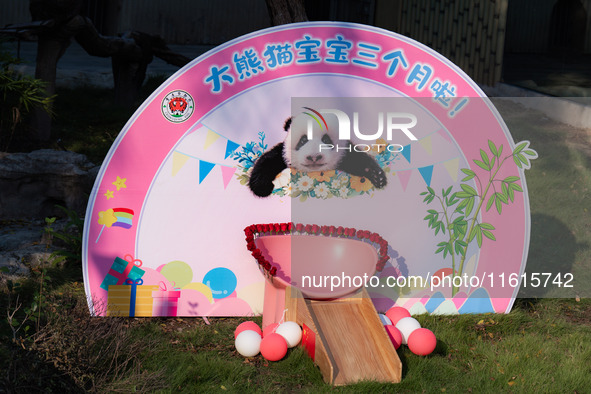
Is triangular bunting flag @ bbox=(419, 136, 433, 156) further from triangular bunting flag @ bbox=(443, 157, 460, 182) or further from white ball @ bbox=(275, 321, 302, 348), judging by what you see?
white ball @ bbox=(275, 321, 302, 348)

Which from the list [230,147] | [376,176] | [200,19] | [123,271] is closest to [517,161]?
[376,176]

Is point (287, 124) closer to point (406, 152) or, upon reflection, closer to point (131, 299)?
point (406, 152)

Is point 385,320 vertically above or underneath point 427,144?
underneath

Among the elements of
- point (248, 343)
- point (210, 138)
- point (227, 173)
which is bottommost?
point (248, 343)

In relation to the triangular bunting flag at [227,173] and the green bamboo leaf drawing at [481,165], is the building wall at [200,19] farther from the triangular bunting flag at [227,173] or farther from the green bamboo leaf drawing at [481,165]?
the green bamboo leaf drawing at [481,165]

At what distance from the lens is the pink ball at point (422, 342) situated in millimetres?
4336

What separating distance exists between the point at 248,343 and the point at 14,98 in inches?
219

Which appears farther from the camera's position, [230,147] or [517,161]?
[517,161]

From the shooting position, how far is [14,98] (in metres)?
8.35

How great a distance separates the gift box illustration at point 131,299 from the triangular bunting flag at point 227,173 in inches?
35.8

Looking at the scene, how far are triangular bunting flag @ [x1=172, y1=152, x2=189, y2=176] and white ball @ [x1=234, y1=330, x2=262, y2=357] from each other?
1.26 metres

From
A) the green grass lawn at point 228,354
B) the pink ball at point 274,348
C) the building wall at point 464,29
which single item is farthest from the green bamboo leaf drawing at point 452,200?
the building wall at point 464,29

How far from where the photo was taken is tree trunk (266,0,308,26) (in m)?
7.16

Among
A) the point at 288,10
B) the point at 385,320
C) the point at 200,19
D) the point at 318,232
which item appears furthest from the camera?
the point at 200,19
